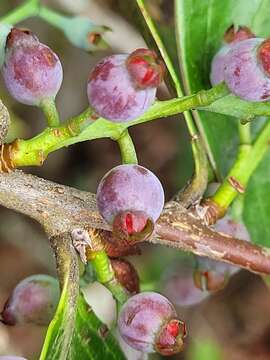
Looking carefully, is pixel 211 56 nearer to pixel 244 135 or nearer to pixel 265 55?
pixel 244 135

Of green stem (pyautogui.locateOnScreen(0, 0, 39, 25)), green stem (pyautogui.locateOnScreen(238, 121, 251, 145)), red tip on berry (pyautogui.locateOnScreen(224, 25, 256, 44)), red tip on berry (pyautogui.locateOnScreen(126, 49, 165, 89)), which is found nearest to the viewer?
red tip on berry (pyautogui.locateOnScreen(126, 49, 165, 89))

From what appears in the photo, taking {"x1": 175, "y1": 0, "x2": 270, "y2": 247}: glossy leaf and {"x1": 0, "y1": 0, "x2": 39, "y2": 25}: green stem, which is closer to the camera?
{"x1": 175, "y1": 0, "x2": 270, "y2": 247}: glossy leaf

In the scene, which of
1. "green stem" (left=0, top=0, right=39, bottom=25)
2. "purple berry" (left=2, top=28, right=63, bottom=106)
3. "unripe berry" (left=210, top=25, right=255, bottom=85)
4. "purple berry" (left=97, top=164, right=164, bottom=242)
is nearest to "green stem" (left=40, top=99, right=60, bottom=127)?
"purple berry" (left=2, top=28, right=63, bottom=106)

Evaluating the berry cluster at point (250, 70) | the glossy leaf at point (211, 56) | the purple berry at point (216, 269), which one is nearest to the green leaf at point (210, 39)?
the glossy leaf at point (211, 56)

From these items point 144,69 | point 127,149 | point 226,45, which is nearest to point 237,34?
point 226,45

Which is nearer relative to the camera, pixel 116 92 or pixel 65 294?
pixel 116 92

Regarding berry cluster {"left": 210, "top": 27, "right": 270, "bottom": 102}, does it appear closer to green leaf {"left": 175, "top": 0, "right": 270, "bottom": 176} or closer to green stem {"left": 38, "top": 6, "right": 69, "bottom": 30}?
green leaf {"left": 175, "top": 0, "right": 270, "bottom": 176}

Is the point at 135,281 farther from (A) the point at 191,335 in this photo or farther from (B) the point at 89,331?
(A) the point at 191,335

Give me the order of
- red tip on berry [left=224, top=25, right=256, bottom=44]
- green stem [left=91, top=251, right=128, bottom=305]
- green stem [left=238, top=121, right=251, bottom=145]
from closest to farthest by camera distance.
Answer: green stem [left=91, top=251, right=128, bottom=305], red tip on berry [left=224, top=25, right=256, bottom=44], green stem [left=238, top=121, right=251, bottom=145]

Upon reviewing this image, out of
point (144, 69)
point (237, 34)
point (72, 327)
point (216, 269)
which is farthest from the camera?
point (216, 269)
